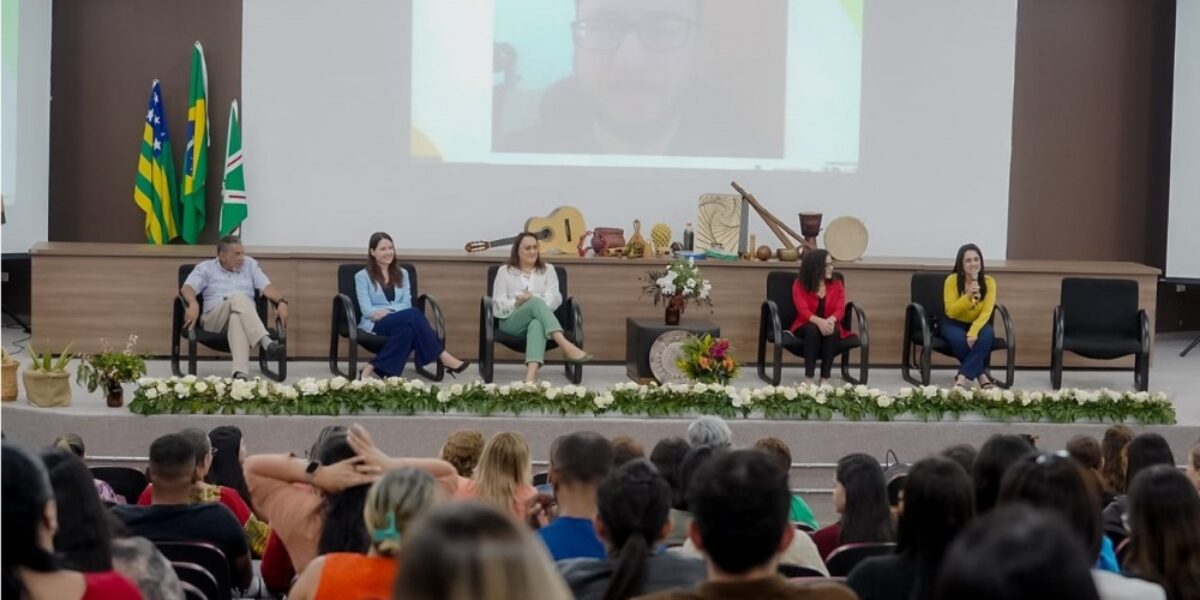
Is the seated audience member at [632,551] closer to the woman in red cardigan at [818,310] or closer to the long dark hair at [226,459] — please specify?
the long dark hair at [226,459]

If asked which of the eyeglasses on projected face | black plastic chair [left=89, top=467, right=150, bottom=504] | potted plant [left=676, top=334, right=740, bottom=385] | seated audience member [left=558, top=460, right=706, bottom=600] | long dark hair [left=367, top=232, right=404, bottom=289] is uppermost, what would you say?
the eyeglasses on projected face

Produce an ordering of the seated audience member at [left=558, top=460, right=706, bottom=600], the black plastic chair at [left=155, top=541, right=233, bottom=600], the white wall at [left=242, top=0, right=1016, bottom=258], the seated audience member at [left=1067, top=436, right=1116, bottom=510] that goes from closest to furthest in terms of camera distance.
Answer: the seated audience member at [left=558, top=460, right=706, bottom=600]
the black plastic chair at [left=155, top=541, right=233, bottom=600]
the seated audience member at [left=1067, top=436, right=1116, bottom=510]
the white wall at [left=242, top=0, right=1016, bottom=258]

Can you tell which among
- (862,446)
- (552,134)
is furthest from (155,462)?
(552,134)

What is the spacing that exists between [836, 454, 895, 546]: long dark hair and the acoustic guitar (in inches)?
236

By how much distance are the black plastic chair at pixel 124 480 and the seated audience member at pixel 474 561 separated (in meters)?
4.19

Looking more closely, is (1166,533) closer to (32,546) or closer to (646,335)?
(32,546)

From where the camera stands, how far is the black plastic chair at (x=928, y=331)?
8.93 m

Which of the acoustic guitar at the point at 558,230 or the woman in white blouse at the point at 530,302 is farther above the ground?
the acoustic guitar at the point at 558,230

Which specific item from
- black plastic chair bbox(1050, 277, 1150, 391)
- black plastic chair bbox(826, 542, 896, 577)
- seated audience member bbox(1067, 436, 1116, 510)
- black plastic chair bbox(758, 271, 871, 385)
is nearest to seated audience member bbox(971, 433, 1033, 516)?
black plastic chair bbox(826, 542, 896, 577)

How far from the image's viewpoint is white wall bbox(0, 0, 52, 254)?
34.8ft

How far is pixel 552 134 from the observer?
421 inches

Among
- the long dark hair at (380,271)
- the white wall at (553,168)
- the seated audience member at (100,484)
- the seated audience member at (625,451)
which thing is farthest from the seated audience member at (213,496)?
the white wall at (553,168)

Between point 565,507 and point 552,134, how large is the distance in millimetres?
7317

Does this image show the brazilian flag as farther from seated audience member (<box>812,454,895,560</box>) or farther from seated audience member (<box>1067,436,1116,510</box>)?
seated audience member (<box>812,454,895,560</box>)
